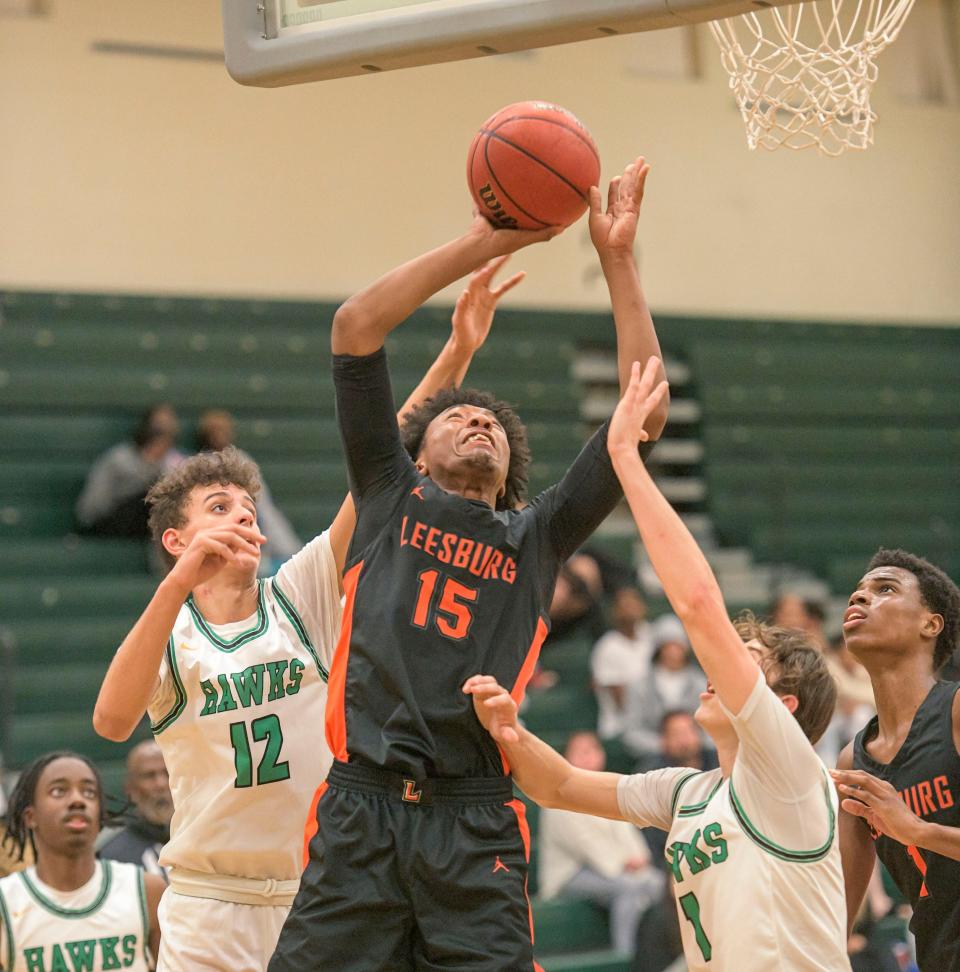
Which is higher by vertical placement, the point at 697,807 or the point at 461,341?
the point at 461,341

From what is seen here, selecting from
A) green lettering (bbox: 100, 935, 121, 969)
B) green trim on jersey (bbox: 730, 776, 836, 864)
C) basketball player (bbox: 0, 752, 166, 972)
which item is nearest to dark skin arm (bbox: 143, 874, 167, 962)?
basketball player (bbox: 0, 752, 166, 972)

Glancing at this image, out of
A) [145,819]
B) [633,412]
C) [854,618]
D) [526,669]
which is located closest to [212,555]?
[526,669]

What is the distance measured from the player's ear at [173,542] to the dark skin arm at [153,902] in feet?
5.07

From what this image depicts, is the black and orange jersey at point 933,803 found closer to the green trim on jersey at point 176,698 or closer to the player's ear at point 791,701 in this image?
the player's ear at point 791,701

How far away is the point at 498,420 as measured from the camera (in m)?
3.77

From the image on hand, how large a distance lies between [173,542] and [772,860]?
181cm

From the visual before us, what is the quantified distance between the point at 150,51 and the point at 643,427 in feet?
28.7

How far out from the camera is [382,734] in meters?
3.35

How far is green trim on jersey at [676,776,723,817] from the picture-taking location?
363 centimetres

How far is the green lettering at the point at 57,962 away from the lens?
5.16 meters

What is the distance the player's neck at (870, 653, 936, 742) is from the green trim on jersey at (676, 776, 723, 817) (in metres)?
0.98

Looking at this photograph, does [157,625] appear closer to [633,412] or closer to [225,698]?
[225,698]

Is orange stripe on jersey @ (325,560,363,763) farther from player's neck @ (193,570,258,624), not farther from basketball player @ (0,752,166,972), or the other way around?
basketball player @ (0,752,166,972)

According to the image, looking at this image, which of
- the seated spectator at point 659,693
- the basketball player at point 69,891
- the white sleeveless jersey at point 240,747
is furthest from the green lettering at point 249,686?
the seated spectator at point 659,693
